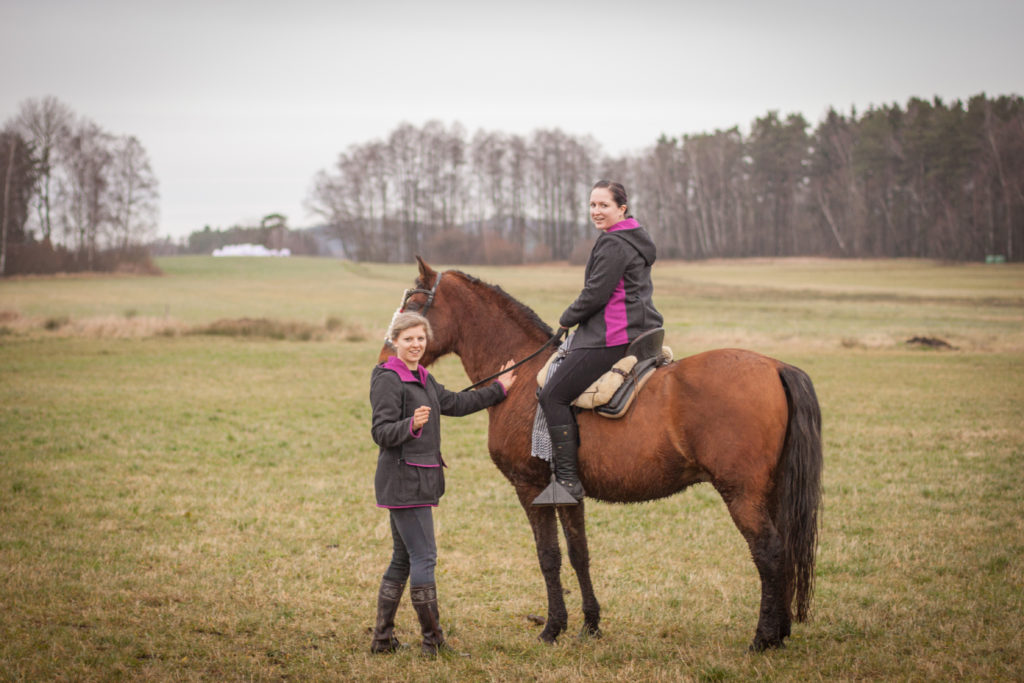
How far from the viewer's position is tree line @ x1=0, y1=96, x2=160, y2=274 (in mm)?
50812

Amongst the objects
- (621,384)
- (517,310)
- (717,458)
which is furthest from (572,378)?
(717,458)

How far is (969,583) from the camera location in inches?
252

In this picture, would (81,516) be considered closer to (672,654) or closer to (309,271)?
(672,654)

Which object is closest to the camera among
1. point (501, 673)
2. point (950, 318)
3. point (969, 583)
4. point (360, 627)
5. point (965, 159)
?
point (501, 673)

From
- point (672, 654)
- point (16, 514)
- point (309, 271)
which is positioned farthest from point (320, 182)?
point (672, 654)

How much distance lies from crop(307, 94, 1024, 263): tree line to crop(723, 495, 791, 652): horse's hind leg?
61.6m

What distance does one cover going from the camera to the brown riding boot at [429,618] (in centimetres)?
483

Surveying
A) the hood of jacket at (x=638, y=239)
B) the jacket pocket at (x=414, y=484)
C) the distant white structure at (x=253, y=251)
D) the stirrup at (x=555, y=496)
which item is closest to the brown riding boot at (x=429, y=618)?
the jacket pocket at (x=414, y=484)

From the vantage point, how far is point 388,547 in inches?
303

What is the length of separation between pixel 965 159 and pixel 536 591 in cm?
5783

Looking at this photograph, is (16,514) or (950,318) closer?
(16,514)

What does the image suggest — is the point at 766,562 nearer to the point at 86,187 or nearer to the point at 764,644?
the point at 764,644

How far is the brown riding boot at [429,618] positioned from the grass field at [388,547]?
13cm

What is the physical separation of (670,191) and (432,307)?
6889cm
